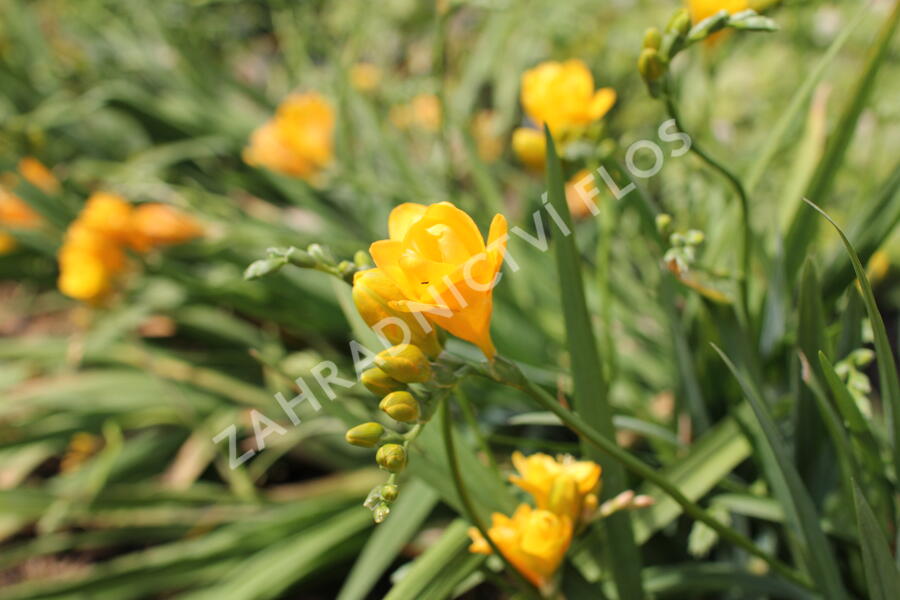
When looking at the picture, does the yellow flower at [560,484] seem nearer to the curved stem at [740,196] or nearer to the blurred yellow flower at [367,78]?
the curved stem at [740,196]

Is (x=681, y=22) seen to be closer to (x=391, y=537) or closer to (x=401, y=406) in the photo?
(x=401, y=406)

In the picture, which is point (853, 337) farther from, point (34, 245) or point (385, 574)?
point (34, 245)

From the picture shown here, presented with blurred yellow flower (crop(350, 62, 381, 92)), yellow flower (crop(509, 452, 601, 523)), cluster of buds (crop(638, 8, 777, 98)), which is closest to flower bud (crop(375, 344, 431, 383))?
yellow flower (crop(509, 452, 601, 523))

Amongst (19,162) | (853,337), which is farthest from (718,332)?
(19,162)

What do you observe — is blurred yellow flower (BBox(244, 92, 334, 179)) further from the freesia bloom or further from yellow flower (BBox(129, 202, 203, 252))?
the freesia bloom

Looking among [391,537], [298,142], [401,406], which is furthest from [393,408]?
[298,142]

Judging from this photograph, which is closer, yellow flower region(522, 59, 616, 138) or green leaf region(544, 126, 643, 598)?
green leaf region(544, 126, 643, 598)
